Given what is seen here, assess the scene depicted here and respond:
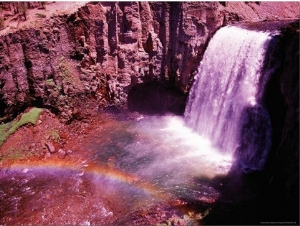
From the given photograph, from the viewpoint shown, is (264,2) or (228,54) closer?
(228,54)

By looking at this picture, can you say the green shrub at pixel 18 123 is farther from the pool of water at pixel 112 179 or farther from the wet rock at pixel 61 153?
the wet rock at pixel 61 153

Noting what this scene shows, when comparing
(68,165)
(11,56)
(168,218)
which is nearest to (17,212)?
(68,165)

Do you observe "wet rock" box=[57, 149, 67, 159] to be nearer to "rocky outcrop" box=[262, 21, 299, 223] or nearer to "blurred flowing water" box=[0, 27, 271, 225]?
"blurred flowing water" box=[0, 27, 271, 225]

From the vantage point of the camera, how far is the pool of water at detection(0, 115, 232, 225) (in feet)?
28.5

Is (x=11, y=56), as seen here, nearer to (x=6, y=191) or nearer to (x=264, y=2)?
(x=6, y=191)

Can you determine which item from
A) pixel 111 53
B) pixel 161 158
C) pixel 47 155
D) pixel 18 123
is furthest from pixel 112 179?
pixel 111 53

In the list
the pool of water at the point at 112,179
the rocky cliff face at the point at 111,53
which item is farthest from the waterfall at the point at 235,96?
the rocky cliff face at the point at 111,53

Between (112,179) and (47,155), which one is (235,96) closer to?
(112,179)

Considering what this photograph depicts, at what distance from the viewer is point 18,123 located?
455 inches

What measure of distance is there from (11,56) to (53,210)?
642 cm

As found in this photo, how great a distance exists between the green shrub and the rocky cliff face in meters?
0.35

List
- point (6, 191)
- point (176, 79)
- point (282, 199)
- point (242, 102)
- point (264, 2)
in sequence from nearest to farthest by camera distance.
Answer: point (282, 199)
point (6, 191)
point (242, 102)
point (176, 79)
point (264, 2)

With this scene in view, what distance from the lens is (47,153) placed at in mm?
11273

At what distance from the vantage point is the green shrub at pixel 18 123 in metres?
11.2
